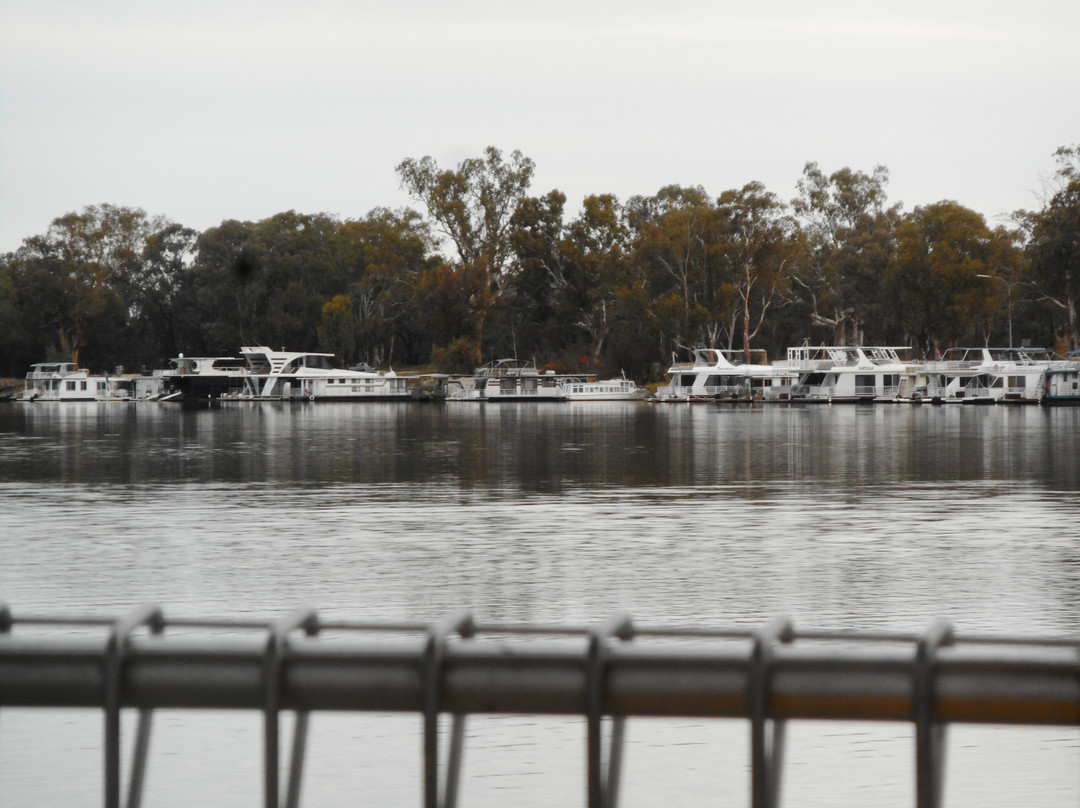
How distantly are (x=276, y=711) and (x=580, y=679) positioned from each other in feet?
2.50

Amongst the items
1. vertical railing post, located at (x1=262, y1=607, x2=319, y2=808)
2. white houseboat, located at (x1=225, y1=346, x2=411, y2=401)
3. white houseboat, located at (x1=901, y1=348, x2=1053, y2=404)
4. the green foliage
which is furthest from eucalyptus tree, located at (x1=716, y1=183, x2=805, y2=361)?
vertical railing post, located at (x1=262, y1=607, x2=319, y2=808)

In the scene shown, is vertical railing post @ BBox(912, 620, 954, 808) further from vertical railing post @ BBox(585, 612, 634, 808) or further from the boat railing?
the boat railing

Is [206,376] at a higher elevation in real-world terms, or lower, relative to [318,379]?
higher

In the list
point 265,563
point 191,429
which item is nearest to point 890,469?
point 265,563

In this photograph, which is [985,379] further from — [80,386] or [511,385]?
[80,386]

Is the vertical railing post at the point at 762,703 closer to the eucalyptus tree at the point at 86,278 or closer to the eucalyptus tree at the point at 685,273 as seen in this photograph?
the eucalyptus tree at the point at 685,273

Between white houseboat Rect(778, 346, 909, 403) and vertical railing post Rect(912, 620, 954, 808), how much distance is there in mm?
102849

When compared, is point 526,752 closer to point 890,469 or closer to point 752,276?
point 890,469

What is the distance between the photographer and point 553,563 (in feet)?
59.7

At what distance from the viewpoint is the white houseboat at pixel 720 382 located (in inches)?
4208

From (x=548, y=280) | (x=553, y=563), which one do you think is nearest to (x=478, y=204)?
(x=548, y=280)

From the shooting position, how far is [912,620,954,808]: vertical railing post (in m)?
3.22

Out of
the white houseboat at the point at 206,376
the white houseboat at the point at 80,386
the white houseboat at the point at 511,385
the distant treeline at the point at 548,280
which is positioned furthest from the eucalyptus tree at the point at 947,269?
the white houseboat at the point at 80,386

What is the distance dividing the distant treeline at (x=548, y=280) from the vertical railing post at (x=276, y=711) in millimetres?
87955
